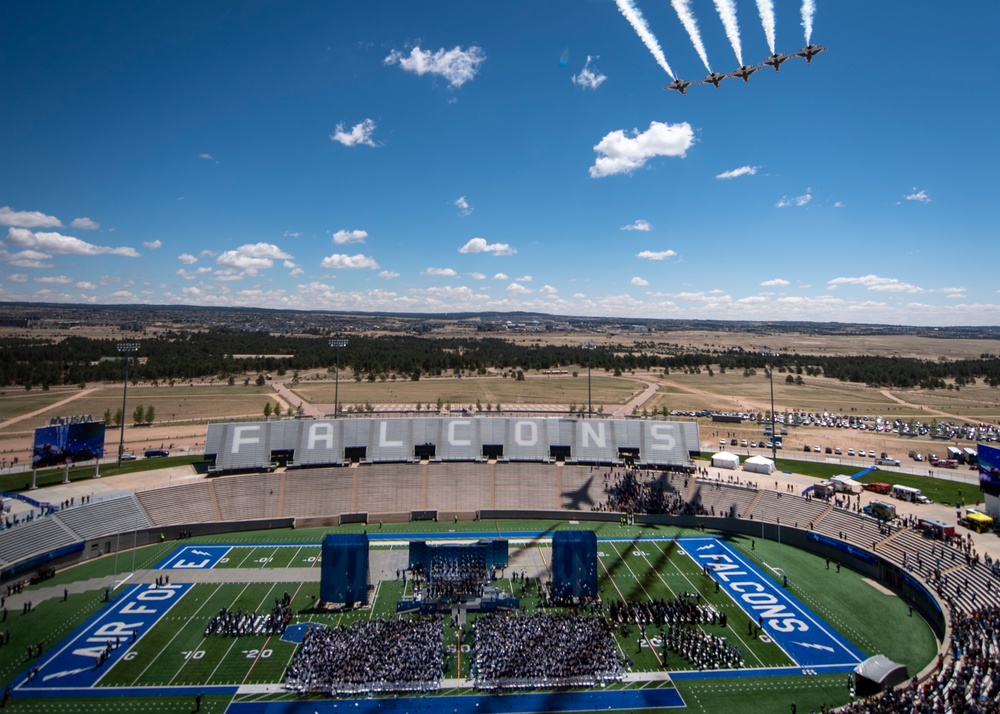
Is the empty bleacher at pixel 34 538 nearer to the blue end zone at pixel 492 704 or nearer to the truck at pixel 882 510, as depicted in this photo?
the blue end zone at pixel 492 704

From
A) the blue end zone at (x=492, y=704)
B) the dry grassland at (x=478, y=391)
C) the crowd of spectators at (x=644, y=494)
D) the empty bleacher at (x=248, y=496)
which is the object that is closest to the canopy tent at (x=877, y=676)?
the blue end zone at (x=492, y=704)

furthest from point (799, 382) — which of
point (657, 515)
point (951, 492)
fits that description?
point (657, 515)

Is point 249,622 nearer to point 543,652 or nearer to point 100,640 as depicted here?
point 100,640

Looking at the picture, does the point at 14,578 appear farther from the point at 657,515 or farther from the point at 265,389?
the point at 265,389

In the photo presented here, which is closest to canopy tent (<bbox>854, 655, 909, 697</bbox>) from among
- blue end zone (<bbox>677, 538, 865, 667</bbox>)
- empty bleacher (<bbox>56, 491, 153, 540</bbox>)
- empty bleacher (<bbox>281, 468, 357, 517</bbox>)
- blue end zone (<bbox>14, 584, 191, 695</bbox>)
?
blue end zone (<bbox>677, 538, 865, 667</bbox>)

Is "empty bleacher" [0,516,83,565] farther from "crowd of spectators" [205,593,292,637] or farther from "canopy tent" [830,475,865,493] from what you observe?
"canopy tent" [830,475,865,493]
